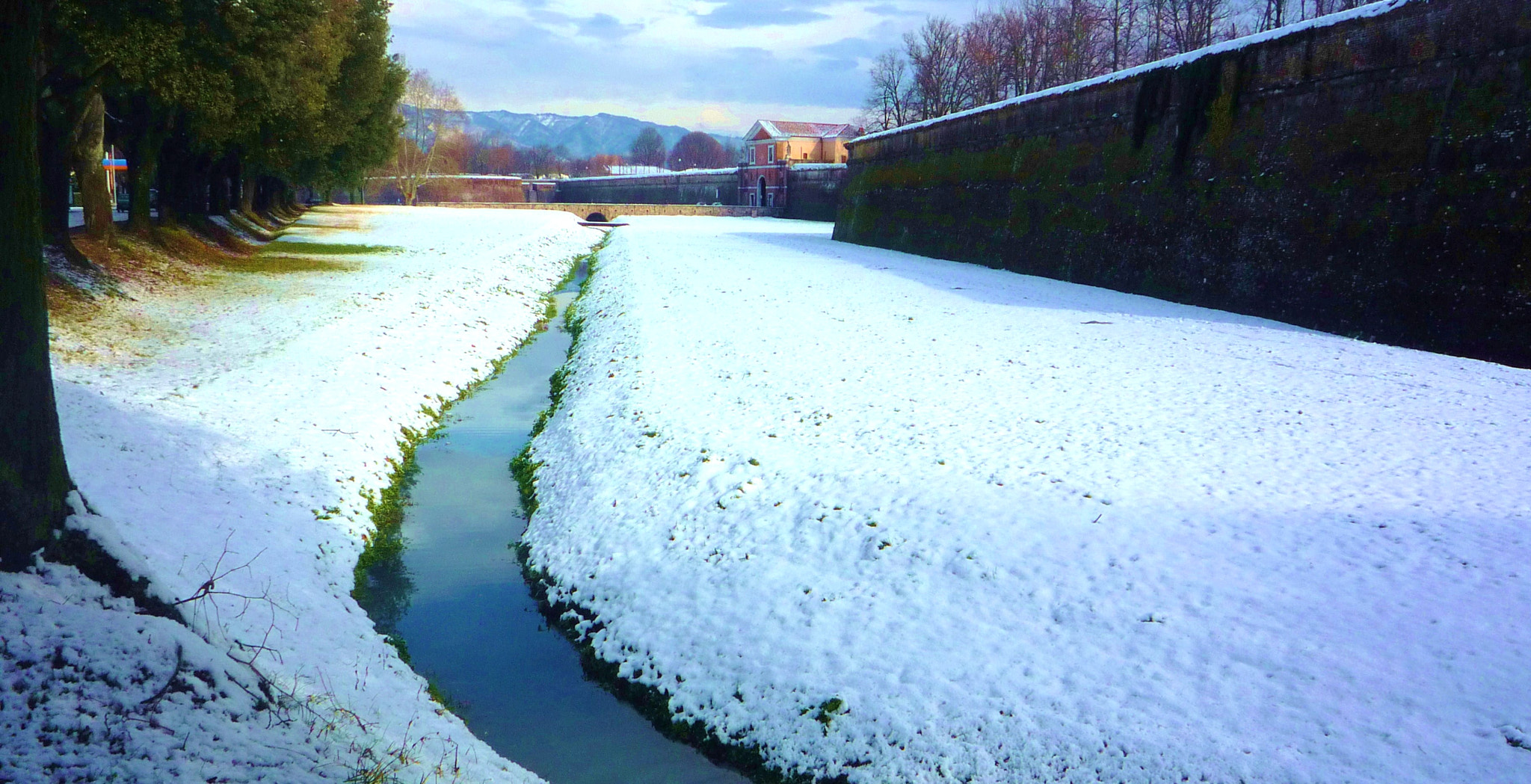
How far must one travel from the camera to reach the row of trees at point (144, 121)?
4.14 meters

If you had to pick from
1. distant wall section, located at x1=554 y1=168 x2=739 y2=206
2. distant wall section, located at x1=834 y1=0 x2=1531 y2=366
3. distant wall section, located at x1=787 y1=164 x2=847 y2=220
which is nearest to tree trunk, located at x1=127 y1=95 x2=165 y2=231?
distant wall section, located at x1=834 y1=0 x2=1531 y2=366

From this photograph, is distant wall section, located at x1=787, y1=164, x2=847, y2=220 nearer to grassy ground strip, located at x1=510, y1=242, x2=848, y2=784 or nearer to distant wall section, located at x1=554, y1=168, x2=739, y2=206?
distant wall section, located at x1=554, y1=168, x2=739, y2=206

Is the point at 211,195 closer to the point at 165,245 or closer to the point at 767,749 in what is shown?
the point at 165,245

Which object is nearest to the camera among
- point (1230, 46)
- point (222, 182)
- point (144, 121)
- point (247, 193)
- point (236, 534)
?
point (236, 534)

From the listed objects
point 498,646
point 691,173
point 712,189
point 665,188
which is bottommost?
point 498,646

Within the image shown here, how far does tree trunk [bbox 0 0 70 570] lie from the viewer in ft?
13.3

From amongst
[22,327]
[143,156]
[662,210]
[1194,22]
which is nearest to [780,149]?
[662,210]

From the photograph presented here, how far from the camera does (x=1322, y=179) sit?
15398 millimetres

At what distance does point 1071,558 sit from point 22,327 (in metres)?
5.95

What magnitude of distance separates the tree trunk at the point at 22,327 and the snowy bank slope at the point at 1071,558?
3.57 meters

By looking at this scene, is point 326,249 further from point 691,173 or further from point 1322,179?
point 691,173

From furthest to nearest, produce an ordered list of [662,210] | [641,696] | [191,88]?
[662,210], [191,88], [641,696]

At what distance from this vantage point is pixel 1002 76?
63250 millimetres

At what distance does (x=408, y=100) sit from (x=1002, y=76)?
4823 centimetres
